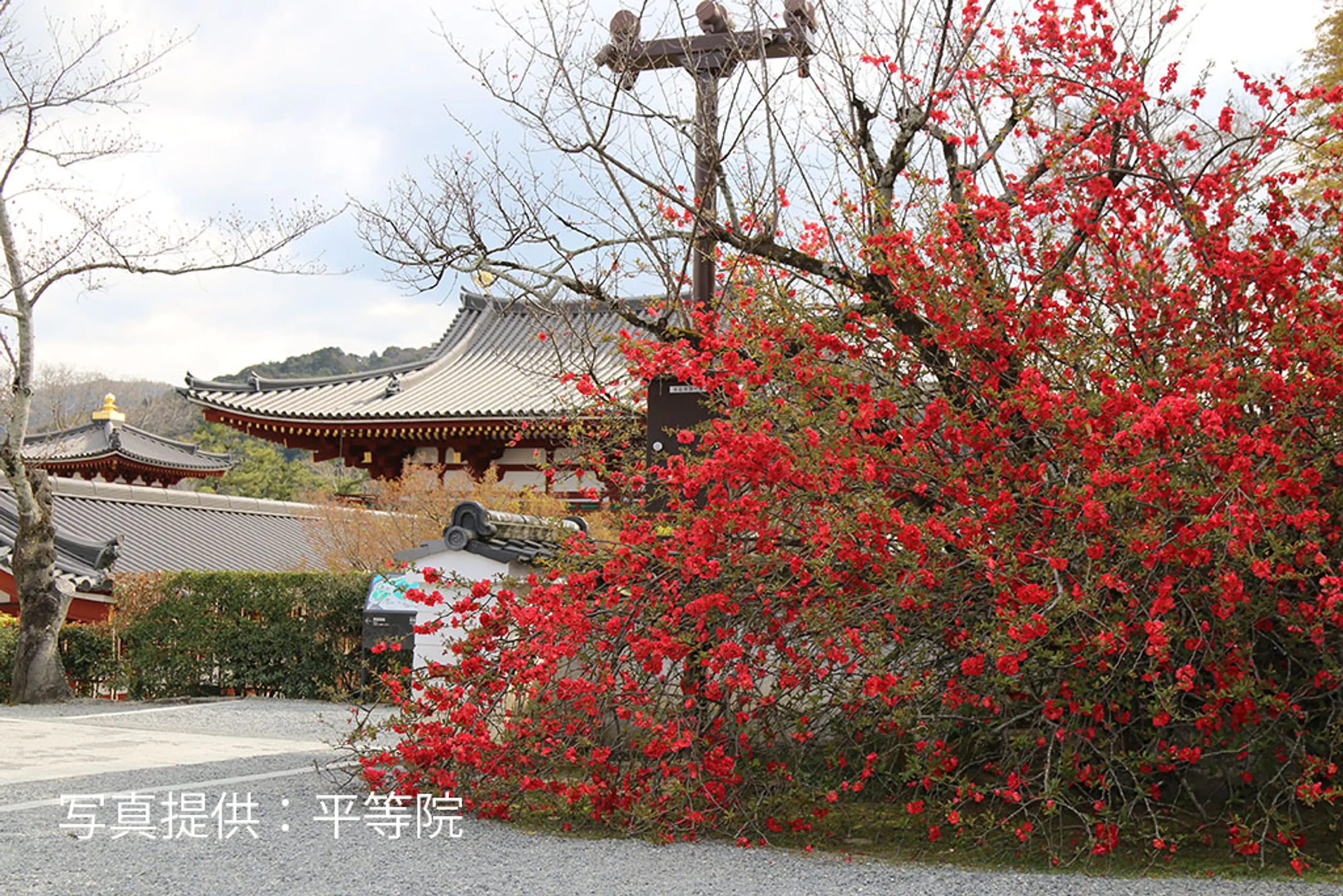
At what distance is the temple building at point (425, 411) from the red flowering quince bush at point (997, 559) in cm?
889

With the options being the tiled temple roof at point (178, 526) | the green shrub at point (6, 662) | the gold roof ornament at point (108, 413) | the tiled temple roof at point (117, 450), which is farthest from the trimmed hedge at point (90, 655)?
the gold roof ornament at point (108, 413)

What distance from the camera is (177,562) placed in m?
15.3

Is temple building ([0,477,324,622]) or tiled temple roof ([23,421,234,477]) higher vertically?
tiled temple roof ([23,421,234,477])

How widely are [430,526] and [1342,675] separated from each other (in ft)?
33.9

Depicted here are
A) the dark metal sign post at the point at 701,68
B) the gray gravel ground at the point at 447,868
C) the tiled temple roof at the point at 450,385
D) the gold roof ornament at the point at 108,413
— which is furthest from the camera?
the gold roof ornament at the point at 108,413

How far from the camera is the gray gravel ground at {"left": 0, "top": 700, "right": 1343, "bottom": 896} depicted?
11.4ft

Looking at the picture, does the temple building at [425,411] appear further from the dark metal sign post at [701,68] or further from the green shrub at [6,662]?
the dark metal sign post at [701,68]

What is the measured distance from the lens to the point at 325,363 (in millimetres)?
46812

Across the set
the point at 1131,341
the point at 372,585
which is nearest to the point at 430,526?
the point at 372,585

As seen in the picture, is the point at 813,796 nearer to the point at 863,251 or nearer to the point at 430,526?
the point at 863,251

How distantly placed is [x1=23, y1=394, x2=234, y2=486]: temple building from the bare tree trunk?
33.9 ft

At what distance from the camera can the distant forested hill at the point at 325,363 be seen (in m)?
44.9

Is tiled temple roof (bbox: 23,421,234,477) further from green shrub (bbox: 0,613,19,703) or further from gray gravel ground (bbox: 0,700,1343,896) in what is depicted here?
gray gravel ground (bbox: 0,700,1343,896)
